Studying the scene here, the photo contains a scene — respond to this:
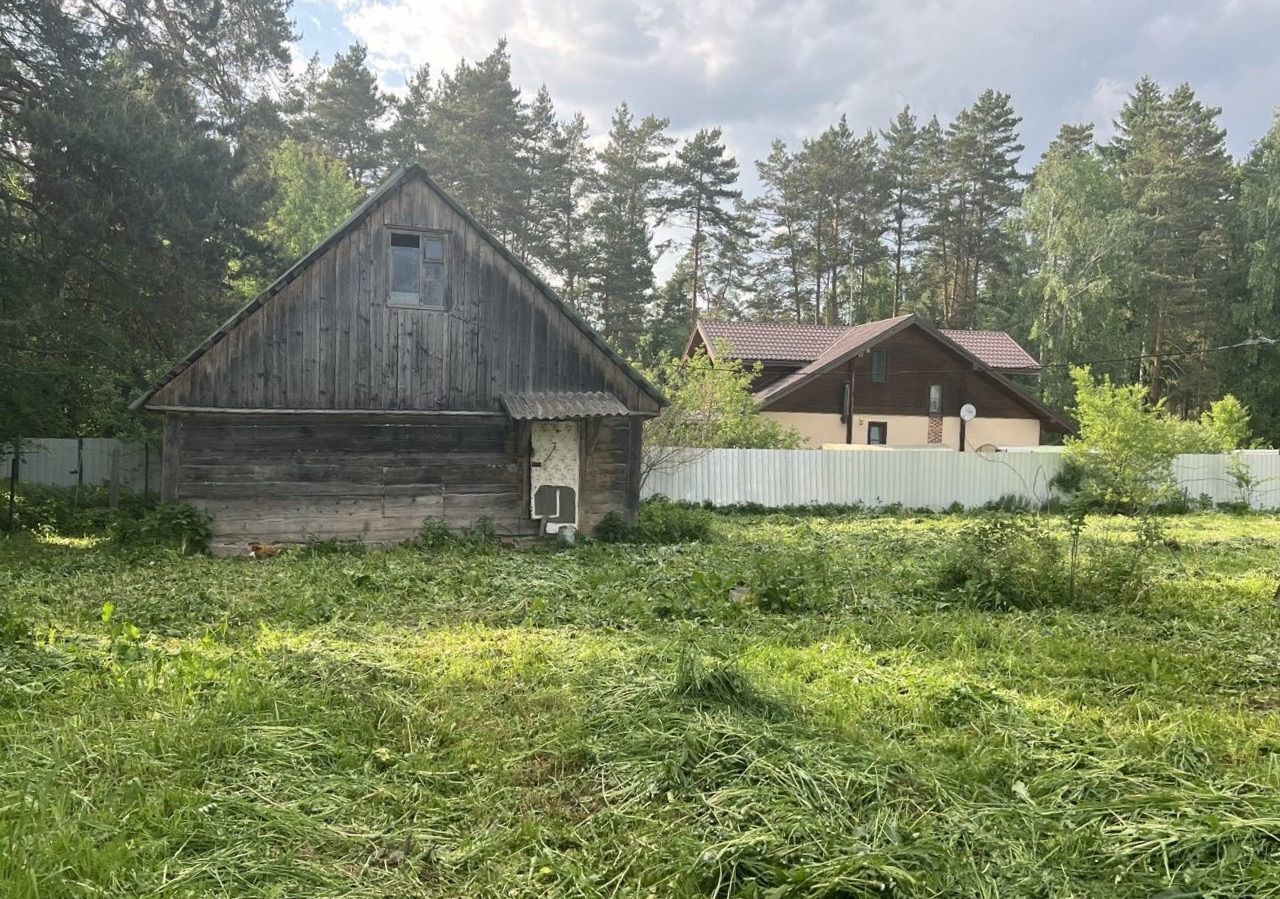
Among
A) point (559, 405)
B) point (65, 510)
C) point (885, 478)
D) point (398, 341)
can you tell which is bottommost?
point (65, 510)

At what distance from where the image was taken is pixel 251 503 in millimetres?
12297

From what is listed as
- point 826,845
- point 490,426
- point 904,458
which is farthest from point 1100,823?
point 904,458

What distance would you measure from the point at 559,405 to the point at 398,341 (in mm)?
2775

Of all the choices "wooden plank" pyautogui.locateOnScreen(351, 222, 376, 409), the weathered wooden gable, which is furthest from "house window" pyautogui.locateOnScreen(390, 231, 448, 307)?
"wooden plank" pyautogui.locateOnScreen(351, 222, 376, 409)

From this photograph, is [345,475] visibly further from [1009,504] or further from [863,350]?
[863,350]

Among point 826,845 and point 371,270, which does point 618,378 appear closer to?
point 371,270

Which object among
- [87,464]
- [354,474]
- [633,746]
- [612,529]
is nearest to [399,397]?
[354,474]

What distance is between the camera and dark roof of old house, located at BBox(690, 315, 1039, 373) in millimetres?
30359

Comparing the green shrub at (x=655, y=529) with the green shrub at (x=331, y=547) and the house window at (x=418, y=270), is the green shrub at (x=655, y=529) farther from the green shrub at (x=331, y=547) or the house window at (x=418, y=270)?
the house window at (x=418, y=270)

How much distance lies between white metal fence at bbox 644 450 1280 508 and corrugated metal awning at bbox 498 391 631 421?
631 cm

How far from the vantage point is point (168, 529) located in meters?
11.6

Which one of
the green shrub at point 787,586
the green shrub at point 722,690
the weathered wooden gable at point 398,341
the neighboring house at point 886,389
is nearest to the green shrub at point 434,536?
the weathered wooden gable at point 398,341

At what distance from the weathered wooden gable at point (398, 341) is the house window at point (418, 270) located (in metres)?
0.13

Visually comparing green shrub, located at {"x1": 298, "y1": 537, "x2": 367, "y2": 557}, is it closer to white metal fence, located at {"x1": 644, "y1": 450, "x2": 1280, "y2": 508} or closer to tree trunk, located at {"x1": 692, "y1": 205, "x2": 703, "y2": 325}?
white metal fence, located at {"x1": 644, "y1": 450, "x2": 1280, "y2": 508}
